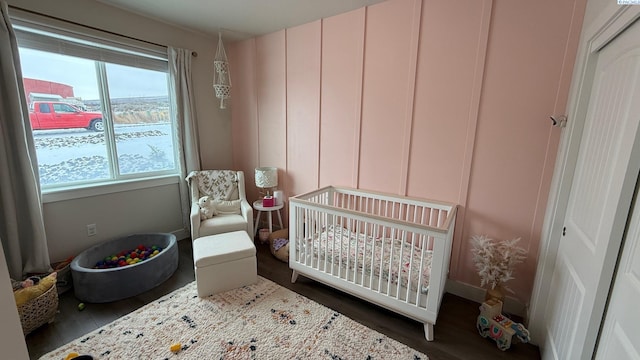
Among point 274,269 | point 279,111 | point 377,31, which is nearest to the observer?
point 377,31

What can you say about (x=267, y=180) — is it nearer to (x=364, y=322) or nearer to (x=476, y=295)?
(x=364, y=322)

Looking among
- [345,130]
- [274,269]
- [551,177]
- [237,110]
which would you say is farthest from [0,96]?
[551,177]

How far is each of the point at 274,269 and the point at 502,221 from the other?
2064mm

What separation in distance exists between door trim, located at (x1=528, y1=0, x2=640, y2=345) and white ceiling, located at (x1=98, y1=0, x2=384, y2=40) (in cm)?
152

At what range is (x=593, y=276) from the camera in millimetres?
1123

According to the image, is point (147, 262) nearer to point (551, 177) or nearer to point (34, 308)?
point (34, 308)

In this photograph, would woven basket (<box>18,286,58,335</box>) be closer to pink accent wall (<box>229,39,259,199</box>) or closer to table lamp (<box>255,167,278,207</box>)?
table lamp (<box>255,167,278,207</box>)

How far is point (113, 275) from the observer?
2.10m

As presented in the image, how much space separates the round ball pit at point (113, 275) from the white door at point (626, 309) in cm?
285

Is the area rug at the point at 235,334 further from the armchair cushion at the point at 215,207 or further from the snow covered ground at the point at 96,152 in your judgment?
the snow covered ground at the point at 96,152

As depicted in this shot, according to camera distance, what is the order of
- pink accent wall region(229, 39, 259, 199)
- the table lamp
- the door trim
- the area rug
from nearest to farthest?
the door trim < the area rug < the table lamp < pink accent wall region(229, 39, 259, 199)

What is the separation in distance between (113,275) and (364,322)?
2.01 metres

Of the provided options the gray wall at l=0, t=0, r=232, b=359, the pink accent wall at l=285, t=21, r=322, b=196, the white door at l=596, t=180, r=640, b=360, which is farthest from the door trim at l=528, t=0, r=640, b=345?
the gray wall at l=0, t=0, r=232, b=359

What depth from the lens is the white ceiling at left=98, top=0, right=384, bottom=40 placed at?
232 centimetres
